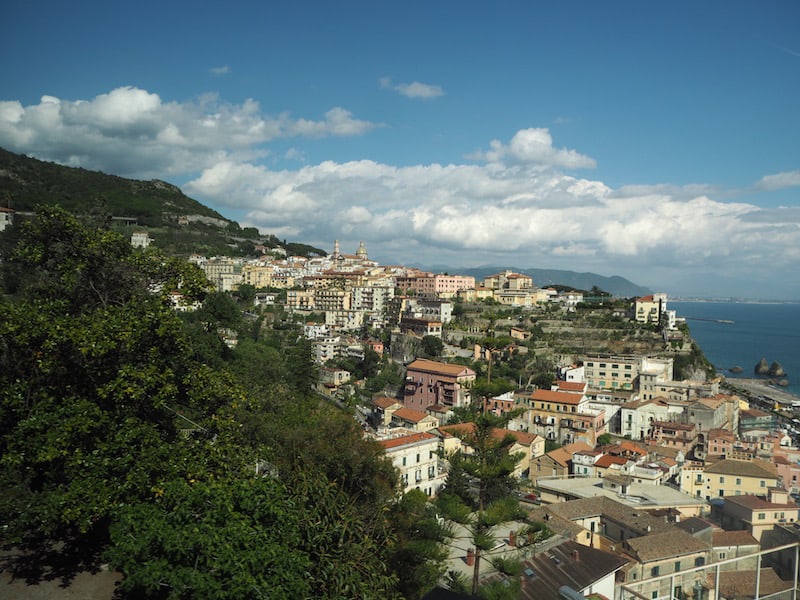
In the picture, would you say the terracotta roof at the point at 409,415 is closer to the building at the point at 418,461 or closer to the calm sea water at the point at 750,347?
the building at the point at 418,461

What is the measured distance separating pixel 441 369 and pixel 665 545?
24736 mm

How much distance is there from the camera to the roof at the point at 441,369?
39.4 m

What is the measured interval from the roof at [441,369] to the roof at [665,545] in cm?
2263

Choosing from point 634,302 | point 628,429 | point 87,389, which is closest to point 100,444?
point 87,389

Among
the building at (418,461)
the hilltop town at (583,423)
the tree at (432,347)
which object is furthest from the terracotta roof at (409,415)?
the tree at (432,347)

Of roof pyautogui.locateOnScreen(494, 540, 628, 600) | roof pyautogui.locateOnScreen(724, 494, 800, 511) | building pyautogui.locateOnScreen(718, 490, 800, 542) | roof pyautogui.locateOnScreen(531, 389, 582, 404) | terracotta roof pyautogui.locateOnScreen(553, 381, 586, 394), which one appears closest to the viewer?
roof pyautogui.locateOnScreen(494, 540, 628, 600)

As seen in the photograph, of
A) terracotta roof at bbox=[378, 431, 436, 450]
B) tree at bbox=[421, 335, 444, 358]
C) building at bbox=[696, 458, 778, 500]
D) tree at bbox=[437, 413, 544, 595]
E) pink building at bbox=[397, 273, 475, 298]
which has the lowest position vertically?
building at bbox=[696, 458, 778, 500]

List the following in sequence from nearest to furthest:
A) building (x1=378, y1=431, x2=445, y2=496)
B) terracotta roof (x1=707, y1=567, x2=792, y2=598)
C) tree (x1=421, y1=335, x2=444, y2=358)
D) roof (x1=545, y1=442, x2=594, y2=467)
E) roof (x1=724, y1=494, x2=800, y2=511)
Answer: terracotta roof (x1=707, y1=567, x2=792, y2=598) → roof (x1=724, y1=494, x2=800, y2=511) → building (x1=378, y1=431, x2=445, y2=496) → roof (x1=545, y1=442, x2=594, y2=467) → tree (x1=421, y1=335, x2=444, y2=358)

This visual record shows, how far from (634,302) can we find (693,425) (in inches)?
939

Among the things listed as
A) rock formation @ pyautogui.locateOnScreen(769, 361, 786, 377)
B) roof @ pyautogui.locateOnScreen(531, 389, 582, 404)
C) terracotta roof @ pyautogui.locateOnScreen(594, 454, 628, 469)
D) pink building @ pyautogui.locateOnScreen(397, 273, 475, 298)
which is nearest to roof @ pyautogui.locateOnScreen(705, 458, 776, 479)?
terracotta roof @ pyautogui.locateOnScreen(594, 454, 628, 469)

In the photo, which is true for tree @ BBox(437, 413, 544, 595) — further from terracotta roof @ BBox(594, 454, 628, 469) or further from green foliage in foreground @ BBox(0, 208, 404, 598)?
terracotta roof @ BBox(594, 454, 628, 469)

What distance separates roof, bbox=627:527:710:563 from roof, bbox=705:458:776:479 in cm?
1140

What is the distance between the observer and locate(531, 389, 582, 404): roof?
3481 cm

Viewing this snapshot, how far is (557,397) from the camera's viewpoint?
35500 mm
